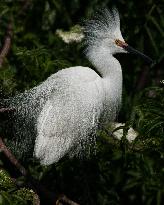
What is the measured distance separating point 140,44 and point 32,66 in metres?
0.83

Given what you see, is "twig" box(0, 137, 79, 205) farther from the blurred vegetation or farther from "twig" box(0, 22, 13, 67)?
"twig" box(0, 22, 13, 67)

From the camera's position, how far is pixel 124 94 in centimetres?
327

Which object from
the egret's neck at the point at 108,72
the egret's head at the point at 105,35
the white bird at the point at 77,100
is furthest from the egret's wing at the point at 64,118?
the egret's head at the point at 105,35

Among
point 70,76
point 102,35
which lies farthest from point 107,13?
point 70,76

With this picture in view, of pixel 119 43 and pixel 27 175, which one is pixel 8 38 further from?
pixel 27 175

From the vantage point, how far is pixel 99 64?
9.30ft

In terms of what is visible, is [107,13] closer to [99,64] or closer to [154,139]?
[99,64]

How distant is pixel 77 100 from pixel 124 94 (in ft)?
2.01

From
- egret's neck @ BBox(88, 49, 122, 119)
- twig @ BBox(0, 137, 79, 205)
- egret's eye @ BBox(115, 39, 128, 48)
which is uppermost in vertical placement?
egret's eye @ BBox(115, 39, 128, 48)

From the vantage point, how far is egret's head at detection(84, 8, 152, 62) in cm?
288

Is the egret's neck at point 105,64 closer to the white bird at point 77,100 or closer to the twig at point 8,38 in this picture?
the white bird at point 77,100

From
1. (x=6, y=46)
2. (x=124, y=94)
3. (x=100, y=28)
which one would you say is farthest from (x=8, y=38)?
(x=124, y=94)

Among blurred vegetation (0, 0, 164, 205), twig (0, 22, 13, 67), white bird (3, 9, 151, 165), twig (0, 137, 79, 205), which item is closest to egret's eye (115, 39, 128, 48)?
white bird (3, 9, 151, 165)

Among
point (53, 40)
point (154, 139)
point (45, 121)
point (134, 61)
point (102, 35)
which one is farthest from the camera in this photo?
point (134, 61)
